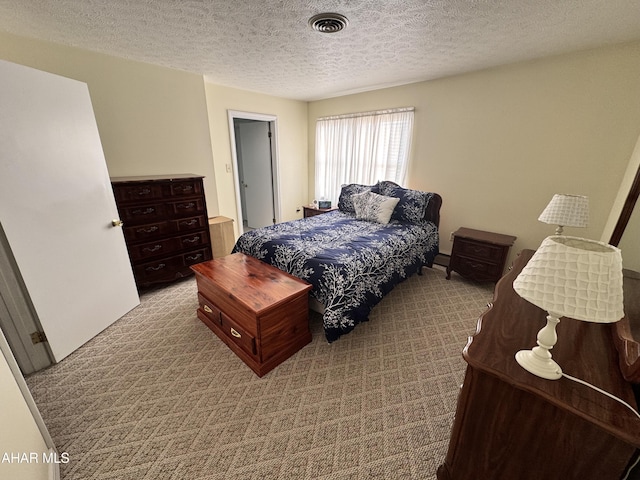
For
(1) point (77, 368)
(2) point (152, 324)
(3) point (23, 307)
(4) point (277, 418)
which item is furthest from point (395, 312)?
(3) point (23, 307)

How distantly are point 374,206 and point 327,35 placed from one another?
1.84 meters

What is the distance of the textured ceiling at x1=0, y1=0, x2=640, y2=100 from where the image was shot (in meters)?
1.65

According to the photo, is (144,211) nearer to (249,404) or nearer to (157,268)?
(157,268)

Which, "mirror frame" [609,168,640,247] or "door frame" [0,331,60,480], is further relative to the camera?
"mirror frame" [609,168,640,247]

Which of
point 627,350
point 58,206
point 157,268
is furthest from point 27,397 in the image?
point 627,350

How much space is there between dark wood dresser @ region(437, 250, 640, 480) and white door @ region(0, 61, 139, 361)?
2.58m

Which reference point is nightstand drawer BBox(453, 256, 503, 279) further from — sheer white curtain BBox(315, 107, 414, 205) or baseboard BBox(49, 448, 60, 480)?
baseboard BBox(49, 448, 60, 480)

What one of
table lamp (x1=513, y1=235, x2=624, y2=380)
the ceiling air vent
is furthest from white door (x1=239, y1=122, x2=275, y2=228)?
table lamp (x1=513, y1=235, x2=624, y2=380)

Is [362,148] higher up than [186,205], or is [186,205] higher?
[362,148]

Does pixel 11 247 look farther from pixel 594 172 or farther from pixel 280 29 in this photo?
pixel 594 172

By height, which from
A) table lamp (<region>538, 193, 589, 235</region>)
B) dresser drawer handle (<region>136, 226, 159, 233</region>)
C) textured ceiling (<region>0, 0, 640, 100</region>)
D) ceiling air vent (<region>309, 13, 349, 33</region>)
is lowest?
dresser drawer handle (<region>136, 226, 159, 233</region>)

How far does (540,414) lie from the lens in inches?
32.6

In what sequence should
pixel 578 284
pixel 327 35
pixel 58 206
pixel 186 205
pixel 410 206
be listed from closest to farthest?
pixel 578 284, pixel 58 206, pixel 327 35, pixel 186 205, pixel 410 206

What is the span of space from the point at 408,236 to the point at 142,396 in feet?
8.56
